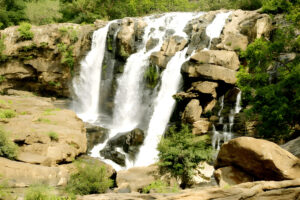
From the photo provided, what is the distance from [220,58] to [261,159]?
11.6 m

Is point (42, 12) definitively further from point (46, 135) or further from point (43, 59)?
point (46, 135)

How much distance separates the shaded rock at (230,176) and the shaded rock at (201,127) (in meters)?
8.31

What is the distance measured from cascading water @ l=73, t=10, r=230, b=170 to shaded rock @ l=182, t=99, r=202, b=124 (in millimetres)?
1899

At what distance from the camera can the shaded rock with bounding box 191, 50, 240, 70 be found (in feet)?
54.4

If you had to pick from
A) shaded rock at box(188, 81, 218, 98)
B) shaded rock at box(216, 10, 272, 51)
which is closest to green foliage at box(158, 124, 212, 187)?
shaded rock at box(188, 81, 218, 98)

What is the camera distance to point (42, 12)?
98.7 ft

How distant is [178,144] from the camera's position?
11.4m

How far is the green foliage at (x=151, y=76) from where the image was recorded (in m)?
20.0

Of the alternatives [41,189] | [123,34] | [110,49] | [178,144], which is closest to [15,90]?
[110,49]

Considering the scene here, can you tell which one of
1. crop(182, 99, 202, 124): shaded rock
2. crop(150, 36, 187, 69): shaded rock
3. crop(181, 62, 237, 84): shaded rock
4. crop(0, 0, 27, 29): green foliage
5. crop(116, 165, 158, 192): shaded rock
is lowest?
crop(116, 165, 158, 192): shaded rock

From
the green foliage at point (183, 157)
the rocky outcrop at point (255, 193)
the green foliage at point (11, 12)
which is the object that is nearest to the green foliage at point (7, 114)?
the green foliage at point (183, 157)

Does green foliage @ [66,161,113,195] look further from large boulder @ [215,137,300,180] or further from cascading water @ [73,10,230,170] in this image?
cascading water @ [73,10,230,170]

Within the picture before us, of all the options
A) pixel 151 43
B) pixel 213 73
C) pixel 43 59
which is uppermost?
pixel 151 43

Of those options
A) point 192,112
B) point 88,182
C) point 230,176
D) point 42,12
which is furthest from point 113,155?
point 42,12
